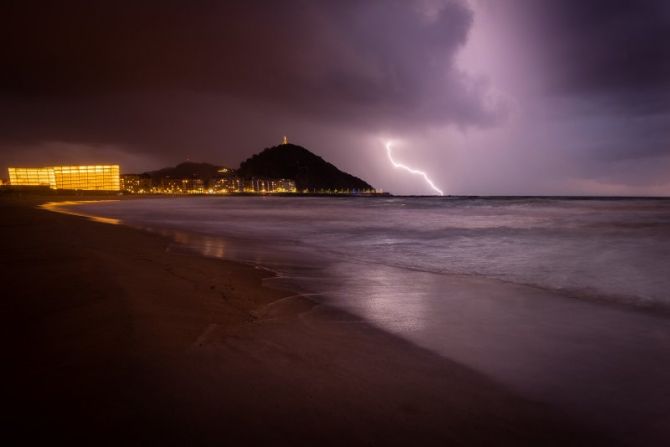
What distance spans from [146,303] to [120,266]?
254 centimetres

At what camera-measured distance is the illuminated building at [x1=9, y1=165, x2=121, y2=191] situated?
12825cm

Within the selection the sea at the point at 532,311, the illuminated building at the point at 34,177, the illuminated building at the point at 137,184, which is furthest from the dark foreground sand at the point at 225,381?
the illuminated building at the point at 137,184

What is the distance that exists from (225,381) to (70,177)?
16118cm

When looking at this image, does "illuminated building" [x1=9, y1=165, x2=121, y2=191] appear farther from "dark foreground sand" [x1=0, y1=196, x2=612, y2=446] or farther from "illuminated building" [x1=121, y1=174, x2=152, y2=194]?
"dark foreground sand" [x1=0, y1=196, x2=612, y2=446]

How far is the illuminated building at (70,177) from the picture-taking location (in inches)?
5049

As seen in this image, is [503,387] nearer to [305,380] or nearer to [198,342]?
[305,380]

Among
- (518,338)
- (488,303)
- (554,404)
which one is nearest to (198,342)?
(554,404)

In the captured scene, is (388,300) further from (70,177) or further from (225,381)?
(70,177)

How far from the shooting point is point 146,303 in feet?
14.7

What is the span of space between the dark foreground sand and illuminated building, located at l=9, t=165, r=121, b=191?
146 m

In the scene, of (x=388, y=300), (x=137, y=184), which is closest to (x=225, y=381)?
(x=388, y=300)

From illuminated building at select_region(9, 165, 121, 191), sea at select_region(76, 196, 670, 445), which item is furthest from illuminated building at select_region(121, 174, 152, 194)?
sea at select_region(76, 196, 670, 445)

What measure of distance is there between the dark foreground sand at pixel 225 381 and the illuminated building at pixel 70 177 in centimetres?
14564

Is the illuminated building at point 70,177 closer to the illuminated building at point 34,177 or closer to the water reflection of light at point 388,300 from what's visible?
the illuminated building at point 34,177
